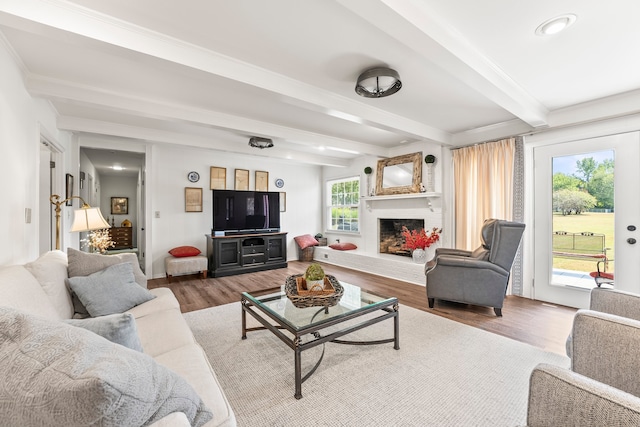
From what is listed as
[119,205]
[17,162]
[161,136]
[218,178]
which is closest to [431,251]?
[218,178]

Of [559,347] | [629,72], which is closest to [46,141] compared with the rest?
[559,347]

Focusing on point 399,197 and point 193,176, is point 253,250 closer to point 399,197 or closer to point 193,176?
point 193,176

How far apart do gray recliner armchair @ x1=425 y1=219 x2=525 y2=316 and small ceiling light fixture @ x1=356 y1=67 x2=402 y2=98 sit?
1.90 metres

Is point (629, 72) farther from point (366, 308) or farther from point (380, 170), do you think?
point (380, 170)

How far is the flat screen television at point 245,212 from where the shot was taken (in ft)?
17.3

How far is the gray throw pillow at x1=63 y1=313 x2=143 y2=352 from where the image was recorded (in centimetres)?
100

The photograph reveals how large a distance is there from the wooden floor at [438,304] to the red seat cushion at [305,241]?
1.20m

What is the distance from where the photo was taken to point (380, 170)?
18.3 ft

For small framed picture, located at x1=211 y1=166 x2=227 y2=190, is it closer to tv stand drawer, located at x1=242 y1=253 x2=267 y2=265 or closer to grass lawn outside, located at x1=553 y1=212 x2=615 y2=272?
tv stand drawer, located at x1=242 y1=253 x2=267 y2=265

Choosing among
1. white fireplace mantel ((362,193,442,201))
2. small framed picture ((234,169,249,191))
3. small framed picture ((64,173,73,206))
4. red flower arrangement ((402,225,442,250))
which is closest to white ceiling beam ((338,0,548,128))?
white fireplace mantel ((362,193,442,201))

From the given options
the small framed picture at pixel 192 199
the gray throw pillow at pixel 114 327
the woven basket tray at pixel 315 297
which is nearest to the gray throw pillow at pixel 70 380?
the gray throw pillow at pixel 114 327

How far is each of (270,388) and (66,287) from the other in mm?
1553

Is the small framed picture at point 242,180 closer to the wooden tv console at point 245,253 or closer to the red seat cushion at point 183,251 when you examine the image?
the wooden tv console at point 245,253

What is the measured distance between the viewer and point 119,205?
9.04 m
